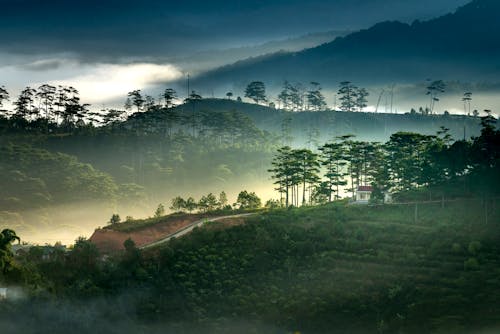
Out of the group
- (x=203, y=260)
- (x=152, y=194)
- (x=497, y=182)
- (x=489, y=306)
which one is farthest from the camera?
(x=152, y=194)

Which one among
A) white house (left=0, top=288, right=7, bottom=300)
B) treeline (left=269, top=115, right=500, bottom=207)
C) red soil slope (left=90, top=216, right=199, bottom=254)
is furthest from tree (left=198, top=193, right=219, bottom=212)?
white house (left=0, top=288, right=7, bottom=300)

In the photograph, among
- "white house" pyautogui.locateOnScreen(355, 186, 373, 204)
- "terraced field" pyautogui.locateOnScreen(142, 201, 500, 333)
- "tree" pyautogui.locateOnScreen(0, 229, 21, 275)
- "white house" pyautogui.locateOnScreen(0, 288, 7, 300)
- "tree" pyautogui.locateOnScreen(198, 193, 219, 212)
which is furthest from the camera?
"tree" pyautogui.locateOnScreen(198, 193, 219, 212)

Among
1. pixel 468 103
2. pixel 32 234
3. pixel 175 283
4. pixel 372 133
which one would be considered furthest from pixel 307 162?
pixel 468 103

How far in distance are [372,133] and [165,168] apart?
2731 inches

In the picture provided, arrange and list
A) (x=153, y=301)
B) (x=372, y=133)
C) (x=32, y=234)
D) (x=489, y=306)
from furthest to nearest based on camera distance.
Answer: (x=372, y=133), (x=32, y=234), (x=153, y=301), (x=489, y=306)

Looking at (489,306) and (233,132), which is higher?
(233,132)

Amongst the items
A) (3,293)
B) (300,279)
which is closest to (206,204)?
(300,279)

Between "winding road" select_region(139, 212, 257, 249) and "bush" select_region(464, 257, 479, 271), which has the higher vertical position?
"winding road" select_region(139, 212, 257, 249)

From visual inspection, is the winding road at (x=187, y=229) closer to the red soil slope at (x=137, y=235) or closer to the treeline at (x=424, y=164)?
the red soil slope at (x=137, y=235)

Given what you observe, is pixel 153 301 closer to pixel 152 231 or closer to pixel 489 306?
pixel 152 231

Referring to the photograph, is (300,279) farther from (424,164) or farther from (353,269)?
(424,164)

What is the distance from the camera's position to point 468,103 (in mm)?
199000

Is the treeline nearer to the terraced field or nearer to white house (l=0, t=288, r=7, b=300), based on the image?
the terraced field

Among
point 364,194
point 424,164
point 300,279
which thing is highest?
point 424,164
